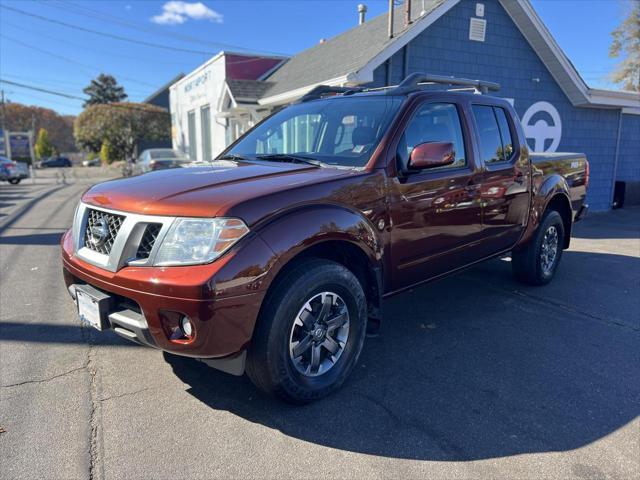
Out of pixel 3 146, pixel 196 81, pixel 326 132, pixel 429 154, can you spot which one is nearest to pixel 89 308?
Answer: pixel 326 132

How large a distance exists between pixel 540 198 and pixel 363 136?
257 centimetres

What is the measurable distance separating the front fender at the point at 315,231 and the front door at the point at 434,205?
296mm

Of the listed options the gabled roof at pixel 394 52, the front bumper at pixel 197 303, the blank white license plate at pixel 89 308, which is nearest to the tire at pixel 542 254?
the front bumper at pixel 197 303

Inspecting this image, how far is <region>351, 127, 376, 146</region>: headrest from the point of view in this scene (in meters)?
3.43

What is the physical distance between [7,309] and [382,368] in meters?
3.81

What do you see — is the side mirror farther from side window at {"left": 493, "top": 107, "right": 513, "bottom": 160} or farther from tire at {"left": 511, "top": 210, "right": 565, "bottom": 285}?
tire at {"left": 511, "top": 210, "right": 565, "bottom": 285}

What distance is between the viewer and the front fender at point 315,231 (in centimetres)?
262

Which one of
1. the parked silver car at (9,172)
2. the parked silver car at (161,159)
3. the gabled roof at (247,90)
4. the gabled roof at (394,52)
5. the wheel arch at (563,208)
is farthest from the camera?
the parked silver car at (9,172)

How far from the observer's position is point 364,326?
10.7ft

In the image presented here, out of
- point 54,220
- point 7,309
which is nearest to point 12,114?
point 54,220

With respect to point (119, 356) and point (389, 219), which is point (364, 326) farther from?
point (119, 356)

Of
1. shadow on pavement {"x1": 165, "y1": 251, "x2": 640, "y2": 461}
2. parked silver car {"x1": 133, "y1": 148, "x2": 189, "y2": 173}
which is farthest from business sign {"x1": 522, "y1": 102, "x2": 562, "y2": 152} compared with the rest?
parked silver car {"x1": 133, "y1": 148, "x2": 189, "y2": 173}

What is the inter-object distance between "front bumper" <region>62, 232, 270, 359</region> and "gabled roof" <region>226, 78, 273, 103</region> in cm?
1214

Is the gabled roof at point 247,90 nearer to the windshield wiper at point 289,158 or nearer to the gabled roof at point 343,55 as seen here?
the gabled roof at point 343,55
